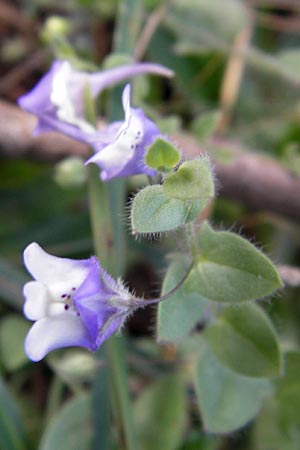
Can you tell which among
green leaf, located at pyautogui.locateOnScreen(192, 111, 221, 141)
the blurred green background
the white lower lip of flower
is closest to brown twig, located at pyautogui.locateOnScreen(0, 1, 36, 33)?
the blurred green background

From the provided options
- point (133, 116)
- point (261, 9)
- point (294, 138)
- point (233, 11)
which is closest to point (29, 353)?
point (133, 116)

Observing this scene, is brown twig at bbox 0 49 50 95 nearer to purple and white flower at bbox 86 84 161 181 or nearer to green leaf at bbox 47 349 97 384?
green leaf at bbox 47 349 97 384

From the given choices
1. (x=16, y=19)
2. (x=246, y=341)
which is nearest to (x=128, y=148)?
(x=246, y=341)

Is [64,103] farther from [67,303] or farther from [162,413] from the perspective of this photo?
[162,413]

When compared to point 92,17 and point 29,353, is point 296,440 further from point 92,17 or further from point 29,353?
point 92,17

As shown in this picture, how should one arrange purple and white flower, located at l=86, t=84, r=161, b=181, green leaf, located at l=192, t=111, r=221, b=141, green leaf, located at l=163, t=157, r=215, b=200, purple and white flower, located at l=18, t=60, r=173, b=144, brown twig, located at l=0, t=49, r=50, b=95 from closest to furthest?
green leaf, located at l=163, t=157, r=215, b=200 < purple and white flower, located at l=86, t=84, r=161, b=181 < purple and white flower, located at l=18, t=60, r=173, b=144 < green leaf, located at l=192, t=111, r=221, b=141 < brown twig, located at l=0, t=49, r=50, b=95

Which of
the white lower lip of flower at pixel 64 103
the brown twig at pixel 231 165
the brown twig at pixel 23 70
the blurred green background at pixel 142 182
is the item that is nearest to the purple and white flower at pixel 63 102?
the white lower lip of flower at pixel 64 103

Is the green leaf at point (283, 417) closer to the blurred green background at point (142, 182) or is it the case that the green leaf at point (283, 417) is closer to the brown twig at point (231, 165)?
the blurred green background at point (142, 182)
